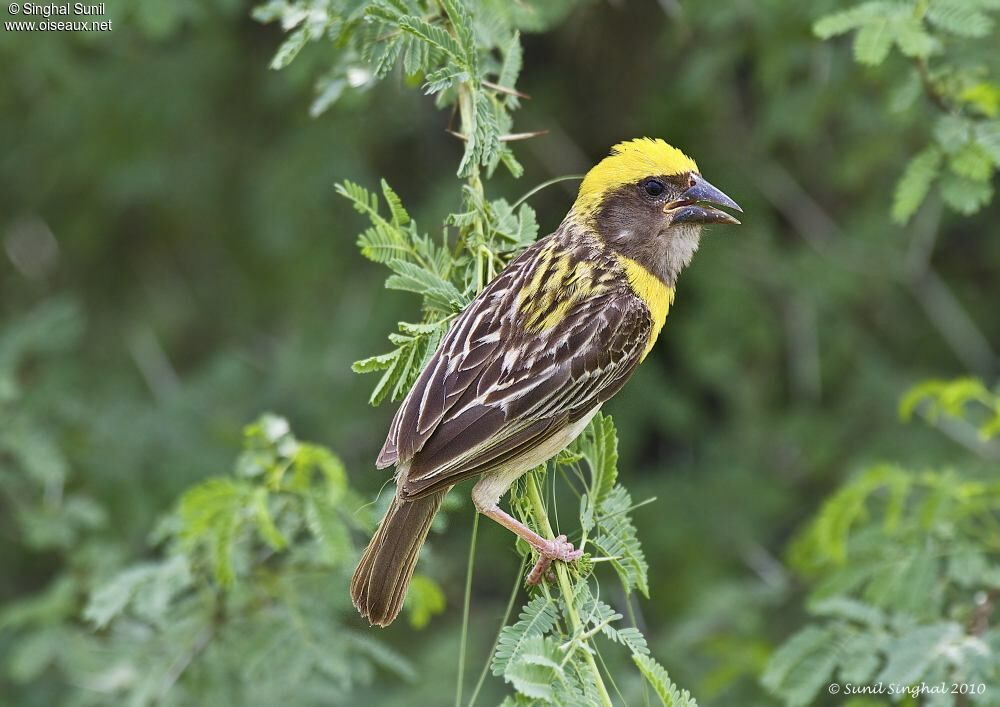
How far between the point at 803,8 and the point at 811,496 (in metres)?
2.85

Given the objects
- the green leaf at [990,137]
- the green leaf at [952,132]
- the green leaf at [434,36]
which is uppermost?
the green leaf at [434,36]

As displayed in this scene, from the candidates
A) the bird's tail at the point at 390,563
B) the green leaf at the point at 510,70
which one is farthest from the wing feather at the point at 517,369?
the green leaf at the point at 510,70

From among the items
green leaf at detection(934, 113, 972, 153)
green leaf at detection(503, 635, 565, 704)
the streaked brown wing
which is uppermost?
the streaked brown wing

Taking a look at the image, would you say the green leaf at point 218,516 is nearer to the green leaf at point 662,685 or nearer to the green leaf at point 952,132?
the green leaf at point 662,685

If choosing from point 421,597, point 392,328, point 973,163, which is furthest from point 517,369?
point 392,328

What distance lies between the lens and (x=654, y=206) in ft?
12.1

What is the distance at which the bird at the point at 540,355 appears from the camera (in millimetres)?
3105

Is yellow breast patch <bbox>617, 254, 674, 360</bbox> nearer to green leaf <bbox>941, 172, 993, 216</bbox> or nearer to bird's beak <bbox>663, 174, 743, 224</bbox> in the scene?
bird's beak <bbox>663, 174, 743, 224</bbox>

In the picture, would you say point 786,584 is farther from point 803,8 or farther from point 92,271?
point 92,271

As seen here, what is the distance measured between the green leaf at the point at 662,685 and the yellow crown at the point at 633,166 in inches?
61.7

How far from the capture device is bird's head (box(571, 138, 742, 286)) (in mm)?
3645

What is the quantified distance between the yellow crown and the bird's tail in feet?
3.61

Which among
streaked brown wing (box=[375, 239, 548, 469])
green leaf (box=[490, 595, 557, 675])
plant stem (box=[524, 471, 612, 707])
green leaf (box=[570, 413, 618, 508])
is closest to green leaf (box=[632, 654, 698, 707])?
plant stem (box=[524, 471, 612, 707])

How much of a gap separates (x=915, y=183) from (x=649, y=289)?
966 mm
